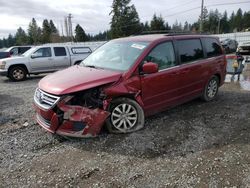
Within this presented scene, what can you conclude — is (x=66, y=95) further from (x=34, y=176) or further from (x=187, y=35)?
(x=187, y=35)

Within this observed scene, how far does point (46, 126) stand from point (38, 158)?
0.58 m

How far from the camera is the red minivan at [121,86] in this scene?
370 centimetres

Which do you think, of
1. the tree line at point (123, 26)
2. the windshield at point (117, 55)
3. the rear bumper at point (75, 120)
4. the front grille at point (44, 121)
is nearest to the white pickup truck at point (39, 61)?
the windshield at point (117, 55)

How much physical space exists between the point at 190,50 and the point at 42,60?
8297mm

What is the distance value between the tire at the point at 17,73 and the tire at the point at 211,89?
871 centimetres

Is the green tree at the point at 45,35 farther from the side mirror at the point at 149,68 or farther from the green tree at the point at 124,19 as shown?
the side mirror at the point at 149,68

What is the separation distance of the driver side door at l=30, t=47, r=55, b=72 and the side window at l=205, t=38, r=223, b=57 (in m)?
8.20

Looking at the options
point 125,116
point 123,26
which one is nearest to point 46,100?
point 125,116

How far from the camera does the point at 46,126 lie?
3.84 m

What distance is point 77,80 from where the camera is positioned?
3.89 meters

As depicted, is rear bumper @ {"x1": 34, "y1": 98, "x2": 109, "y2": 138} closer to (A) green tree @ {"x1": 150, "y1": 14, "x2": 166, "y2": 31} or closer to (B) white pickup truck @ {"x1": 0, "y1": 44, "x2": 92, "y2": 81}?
(B) white pickup truck @ {"x1": 0, "y1": 44, "x2": 92, "y2": 81}

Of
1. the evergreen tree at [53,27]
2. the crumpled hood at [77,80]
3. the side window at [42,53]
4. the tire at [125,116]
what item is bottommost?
the tire at [125,116]

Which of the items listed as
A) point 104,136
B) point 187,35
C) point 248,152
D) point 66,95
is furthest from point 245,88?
point 66,95

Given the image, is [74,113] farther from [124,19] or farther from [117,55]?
[124,19]
